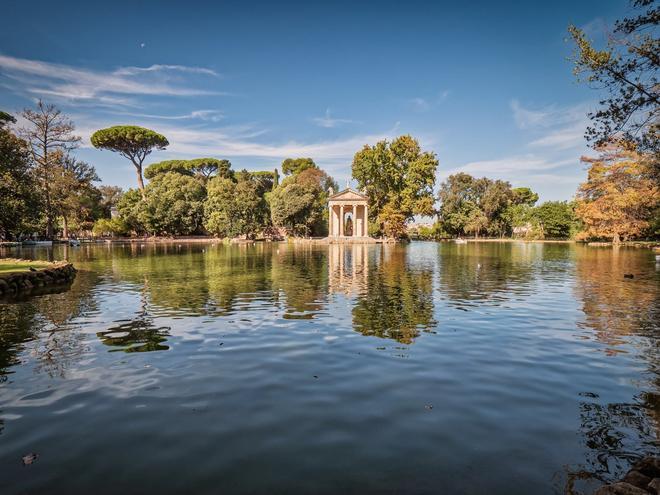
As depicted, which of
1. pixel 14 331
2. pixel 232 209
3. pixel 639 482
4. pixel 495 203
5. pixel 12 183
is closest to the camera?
pixel 639 482

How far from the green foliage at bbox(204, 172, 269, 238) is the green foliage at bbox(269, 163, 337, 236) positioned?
181 inches

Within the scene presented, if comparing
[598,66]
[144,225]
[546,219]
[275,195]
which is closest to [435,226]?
[546,219]

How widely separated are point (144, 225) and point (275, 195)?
1124 inches

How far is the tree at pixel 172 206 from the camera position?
91750mm

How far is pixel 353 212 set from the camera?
3538 inches

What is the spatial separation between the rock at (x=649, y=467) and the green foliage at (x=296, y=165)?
120 m

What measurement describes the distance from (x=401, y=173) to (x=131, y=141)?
62464 millimetres

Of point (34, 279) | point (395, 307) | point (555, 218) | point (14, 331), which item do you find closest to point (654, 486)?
point (395, 307)

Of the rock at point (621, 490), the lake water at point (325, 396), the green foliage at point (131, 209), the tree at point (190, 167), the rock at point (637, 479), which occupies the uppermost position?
the tree at point (190, 167)

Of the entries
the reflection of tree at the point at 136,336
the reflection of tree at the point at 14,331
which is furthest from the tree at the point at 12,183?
the reflection of tree at the point at 136,336

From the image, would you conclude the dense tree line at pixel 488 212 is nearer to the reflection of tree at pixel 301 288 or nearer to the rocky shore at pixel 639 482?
the reflection of tree at pixel 301 288

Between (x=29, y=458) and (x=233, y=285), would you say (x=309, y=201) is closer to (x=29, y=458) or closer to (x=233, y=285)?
(x=233, y=285)

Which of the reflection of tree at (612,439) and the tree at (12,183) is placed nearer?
the reflection of tree at (612,439)

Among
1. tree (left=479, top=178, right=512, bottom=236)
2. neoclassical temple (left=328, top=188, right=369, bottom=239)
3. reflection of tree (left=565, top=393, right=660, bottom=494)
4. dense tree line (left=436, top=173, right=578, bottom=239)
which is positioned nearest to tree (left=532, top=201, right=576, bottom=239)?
dense tree line (left=436, top=173, right=578, bottom=239)
